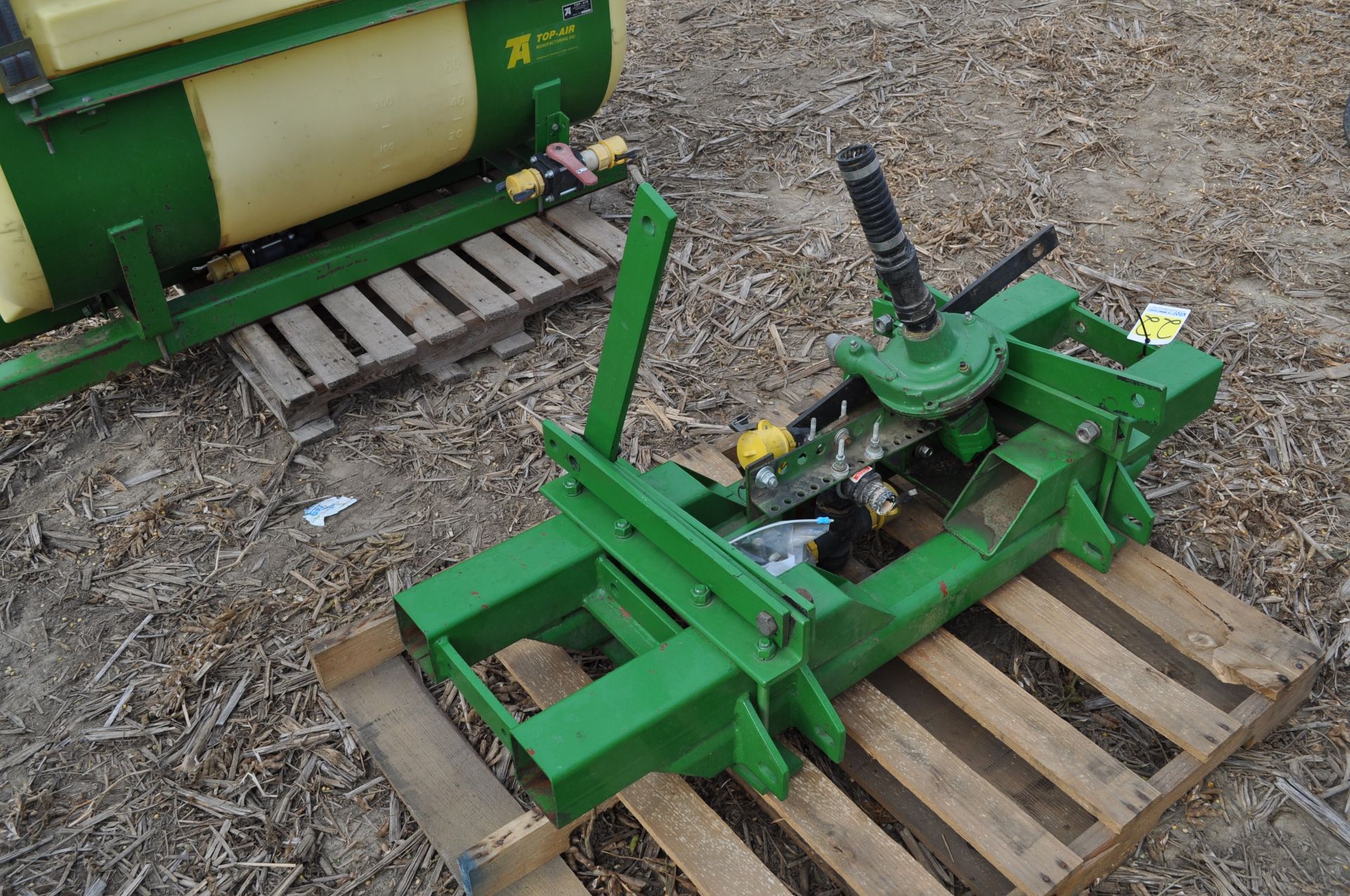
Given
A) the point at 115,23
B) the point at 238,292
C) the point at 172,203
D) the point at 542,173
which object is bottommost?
the point at 238,292

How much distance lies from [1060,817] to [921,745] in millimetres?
348

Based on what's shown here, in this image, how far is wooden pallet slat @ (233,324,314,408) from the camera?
3.73 meters

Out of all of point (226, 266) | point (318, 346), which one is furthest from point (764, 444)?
point (226, 266)

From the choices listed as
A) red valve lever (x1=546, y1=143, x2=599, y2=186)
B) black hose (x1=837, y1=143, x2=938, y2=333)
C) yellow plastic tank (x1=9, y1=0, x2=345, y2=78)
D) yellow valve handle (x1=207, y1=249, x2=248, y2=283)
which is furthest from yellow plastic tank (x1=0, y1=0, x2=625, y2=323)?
black hose (x1=837, y1=143, x2=938, y2=333)

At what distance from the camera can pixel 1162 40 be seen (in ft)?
18.9

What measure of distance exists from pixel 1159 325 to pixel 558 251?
2119mm

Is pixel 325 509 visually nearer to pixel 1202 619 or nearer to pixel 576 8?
pixel 576 8

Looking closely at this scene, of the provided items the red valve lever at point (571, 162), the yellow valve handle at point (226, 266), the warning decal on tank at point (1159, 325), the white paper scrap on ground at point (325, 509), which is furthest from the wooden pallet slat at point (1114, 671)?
the yellow valve handle at point (226, 266)

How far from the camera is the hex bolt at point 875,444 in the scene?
280 centimetres

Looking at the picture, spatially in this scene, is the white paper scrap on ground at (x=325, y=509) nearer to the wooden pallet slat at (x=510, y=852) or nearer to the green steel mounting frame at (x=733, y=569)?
the green steel mounting frame at (x=733, y=569)

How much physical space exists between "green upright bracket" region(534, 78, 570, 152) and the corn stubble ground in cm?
47

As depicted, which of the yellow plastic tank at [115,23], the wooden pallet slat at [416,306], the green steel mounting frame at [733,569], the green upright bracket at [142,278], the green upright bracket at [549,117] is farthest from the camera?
the green upright bracket at [549,117]

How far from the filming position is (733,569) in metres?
2.36

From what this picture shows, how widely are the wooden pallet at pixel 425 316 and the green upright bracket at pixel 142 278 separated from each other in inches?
11.4
